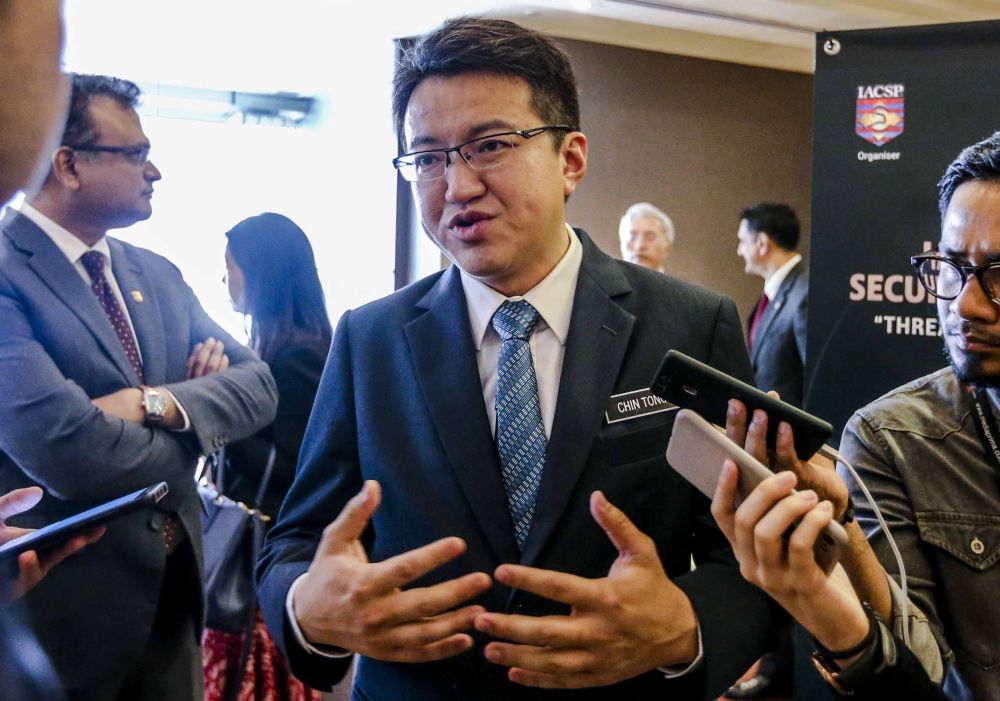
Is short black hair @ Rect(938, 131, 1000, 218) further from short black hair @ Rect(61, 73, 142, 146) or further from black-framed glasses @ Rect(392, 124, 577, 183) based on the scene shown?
short black hair @ Rect(61, 73, 142, 146)

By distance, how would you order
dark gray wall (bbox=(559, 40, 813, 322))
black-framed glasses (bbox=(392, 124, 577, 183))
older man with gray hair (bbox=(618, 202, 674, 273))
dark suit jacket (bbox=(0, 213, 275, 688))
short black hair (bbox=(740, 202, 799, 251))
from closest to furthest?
black-framed glasses (bbox=(392, 124, 577, 183)), dark suit jacket (bbox=(0, 213, 275, 688)), short black hair (bbox=(740, 202, 799, 251)), older man with gray hair (bbox=(618, 202, 674, 273)), dark gray wall (bbox=(559, 40, 813, 322))

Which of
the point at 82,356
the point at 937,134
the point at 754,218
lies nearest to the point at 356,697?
the point at 82,356

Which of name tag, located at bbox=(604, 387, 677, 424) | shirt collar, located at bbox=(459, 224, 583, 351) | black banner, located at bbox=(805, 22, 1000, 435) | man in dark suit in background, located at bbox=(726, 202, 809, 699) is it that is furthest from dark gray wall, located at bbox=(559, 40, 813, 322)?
name tag, located at bbox=(604, 387, 677, 424)

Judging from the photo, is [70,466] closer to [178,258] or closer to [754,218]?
[754,218]

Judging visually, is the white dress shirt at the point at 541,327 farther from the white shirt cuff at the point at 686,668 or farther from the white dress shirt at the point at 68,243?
the white dress shirt at the point at 68,243

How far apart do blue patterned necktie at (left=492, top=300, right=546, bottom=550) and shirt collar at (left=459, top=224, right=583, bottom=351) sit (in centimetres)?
4

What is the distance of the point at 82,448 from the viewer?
6.42 feet

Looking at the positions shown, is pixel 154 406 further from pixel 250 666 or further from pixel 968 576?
pixel 968 576

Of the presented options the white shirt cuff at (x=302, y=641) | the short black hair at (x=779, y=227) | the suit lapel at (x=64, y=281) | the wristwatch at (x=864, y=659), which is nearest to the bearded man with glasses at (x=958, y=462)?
the wristwatch at (x=864, y=659)

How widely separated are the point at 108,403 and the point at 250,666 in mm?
1008

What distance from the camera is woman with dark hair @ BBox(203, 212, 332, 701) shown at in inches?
105

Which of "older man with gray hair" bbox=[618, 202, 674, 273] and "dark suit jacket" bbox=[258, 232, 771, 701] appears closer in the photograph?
"dark suit jacket" bbox=[258, 232, 771, 701]

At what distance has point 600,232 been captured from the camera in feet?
23.7

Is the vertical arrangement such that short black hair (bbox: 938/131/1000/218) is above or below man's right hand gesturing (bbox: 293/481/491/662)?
above
